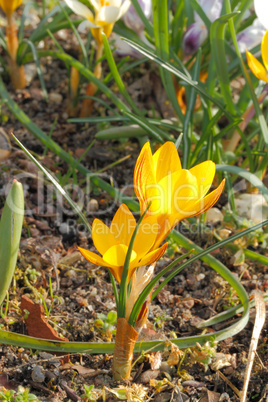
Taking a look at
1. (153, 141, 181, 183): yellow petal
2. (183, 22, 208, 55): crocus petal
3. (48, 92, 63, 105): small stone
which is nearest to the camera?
(153, 141, 181, 183): yellow petal

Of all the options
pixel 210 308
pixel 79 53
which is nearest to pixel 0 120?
pixel 79 53

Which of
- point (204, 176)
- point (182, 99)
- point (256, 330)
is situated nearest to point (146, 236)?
→ point (204, 176)

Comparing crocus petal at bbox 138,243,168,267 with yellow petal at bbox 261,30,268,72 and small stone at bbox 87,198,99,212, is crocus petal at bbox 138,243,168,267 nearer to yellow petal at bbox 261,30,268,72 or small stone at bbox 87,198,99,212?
yellow petal at bbox 261,30,268,72

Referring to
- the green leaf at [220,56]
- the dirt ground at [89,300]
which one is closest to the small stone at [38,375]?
the dirt ground at [89,300]

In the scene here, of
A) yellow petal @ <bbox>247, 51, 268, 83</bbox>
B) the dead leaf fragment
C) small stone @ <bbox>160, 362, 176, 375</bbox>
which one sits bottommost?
small stone @ <bbox>160, 362, 176, 375</bbox>

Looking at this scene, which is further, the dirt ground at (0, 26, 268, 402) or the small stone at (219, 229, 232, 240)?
the small stone at (219, 229, 232, 240)

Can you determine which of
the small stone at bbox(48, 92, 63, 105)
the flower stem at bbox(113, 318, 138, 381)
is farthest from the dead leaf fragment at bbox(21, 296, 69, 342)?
the small stone at bbox(48, 92, 63, 105)

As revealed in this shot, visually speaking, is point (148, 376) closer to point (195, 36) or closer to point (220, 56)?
point (220, 56)

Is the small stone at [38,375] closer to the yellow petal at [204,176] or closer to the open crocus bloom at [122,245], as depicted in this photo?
the open crocus bloom at [122,245]
